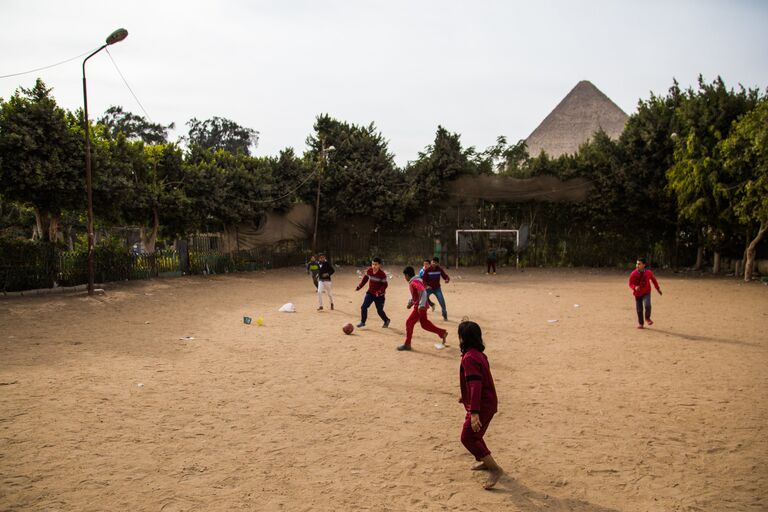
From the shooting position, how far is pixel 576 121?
1676 inches

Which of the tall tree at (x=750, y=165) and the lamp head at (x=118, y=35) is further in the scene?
the tall tree at (x=750, y=165)

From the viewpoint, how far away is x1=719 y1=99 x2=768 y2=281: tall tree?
715 inches

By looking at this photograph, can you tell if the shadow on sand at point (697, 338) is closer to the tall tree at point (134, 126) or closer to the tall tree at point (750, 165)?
the tall tree at point (750, 165)

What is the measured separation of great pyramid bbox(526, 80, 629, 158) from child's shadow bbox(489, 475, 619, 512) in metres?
40.3

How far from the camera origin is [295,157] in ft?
96.9

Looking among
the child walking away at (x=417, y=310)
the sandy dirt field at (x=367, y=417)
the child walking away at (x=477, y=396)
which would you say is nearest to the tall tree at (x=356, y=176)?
the sandy dirt field at (x=367, y=417)

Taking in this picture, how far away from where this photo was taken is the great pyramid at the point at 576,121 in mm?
41938

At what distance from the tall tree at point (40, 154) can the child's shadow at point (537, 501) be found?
53.9 ft

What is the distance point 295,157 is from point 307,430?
25.6 meters

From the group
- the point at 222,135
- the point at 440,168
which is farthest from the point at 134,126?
the point at 440,168

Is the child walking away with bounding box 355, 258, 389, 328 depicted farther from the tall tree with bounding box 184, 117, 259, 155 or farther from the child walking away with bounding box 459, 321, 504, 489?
the tall tree with bounding box 184, 117, 259, 155

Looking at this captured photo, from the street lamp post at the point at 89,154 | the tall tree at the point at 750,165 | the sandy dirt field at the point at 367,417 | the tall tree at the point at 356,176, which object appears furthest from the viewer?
the tall tree at the point at 356,176

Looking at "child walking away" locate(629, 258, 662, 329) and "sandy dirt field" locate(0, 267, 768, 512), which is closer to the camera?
"sandy dirt field" locate(0, 267, 768, 512)

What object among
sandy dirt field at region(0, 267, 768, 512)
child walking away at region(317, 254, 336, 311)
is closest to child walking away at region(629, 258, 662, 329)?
sandy dirt field at region(0, 267, 768, 512)
